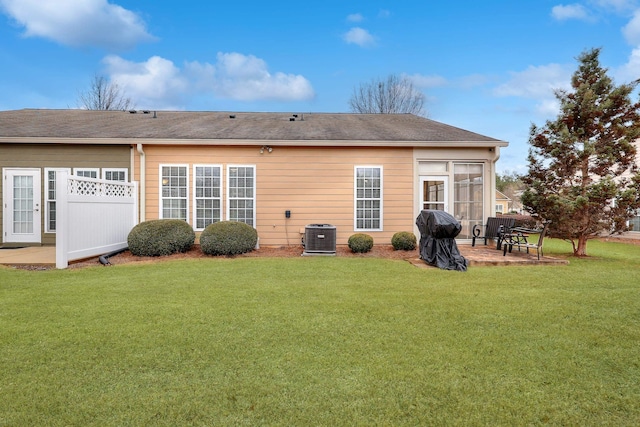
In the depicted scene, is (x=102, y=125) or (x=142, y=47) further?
(x=142, y=47)

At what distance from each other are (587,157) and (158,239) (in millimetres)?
10787

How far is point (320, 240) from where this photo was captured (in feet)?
28.3

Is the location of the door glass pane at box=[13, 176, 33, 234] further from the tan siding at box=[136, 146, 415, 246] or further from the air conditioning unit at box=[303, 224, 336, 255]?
the air conditioning unit at box=[303, 224, 336, 255]

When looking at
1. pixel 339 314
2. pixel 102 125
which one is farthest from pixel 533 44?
pixel 102 125

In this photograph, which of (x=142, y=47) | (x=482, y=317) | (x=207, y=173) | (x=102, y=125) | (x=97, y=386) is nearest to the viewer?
(x=97, y=386)

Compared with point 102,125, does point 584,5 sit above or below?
above

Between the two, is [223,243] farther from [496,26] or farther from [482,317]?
[496,26]

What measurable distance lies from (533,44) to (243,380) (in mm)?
14748

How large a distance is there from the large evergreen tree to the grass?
146 inches

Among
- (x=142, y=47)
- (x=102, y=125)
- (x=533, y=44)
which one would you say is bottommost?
(x=102, y=125)

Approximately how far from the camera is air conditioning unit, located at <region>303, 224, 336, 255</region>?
860 centimetres

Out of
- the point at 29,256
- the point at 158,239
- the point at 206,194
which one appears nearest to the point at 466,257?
the point at 206,194

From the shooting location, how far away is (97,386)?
94.2 inches

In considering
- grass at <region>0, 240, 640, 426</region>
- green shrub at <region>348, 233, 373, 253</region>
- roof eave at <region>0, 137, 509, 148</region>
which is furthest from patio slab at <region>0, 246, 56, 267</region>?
green shrub at <region>348, 233, 373, 253</region>
